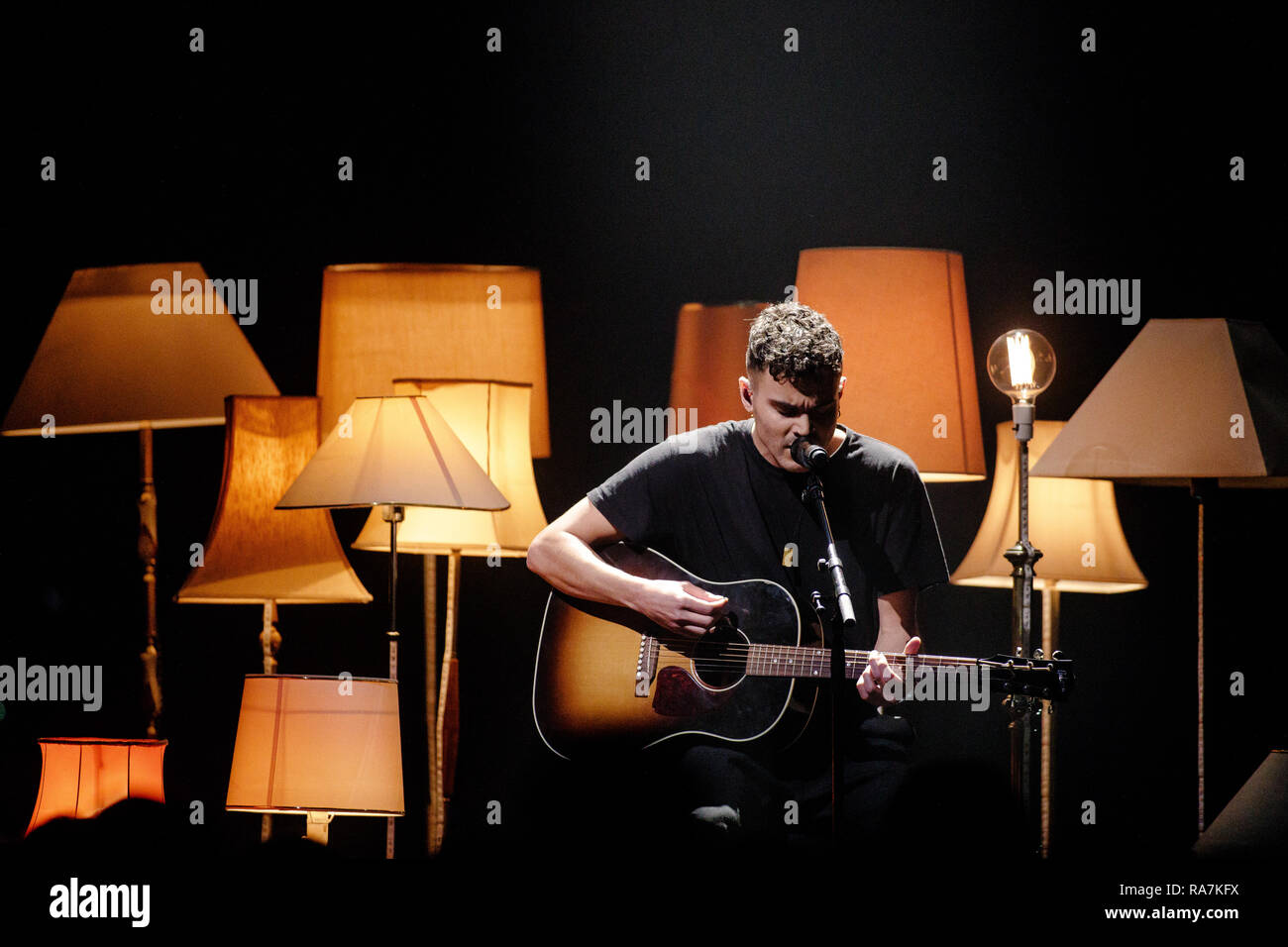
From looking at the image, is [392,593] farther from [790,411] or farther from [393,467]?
[790,411]

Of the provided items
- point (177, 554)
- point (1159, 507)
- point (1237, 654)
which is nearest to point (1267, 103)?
point (1159, 507)

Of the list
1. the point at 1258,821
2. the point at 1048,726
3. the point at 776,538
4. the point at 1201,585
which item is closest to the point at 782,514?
the point at 776,538

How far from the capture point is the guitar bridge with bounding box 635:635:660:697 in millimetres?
3191

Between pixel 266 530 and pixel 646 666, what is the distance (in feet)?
3.86

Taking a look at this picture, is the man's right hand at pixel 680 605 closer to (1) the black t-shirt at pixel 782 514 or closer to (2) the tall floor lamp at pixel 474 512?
(1) the black t-shirt at pixel 782 514

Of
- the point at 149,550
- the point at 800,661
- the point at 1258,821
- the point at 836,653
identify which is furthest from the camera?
the point at 149,550

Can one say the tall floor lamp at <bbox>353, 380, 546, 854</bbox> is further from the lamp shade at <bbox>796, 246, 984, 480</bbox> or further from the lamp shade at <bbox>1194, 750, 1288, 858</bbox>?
the lamp shade at <bbox>1194, 750, 1288, 858</bbox>

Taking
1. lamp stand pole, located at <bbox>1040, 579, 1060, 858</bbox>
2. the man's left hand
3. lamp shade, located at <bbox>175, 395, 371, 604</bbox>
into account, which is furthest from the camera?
lamp stand pole, located at <bbox>1040, 579, 1060, 858</bbox>

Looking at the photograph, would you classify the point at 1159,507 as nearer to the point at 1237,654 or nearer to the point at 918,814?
the point at 1237,654

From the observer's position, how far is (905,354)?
382 cm

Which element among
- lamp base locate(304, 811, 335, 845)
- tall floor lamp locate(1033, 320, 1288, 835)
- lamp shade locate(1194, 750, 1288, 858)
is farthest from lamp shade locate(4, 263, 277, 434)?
lamp shade locate(1194, 750, 1288, 858)

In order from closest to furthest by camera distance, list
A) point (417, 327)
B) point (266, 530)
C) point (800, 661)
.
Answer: point (800, 661) < point (266, 530) < point (417, 327)

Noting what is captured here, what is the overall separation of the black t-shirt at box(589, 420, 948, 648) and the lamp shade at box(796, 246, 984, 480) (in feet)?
2.04

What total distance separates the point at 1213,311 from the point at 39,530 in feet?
12.3
